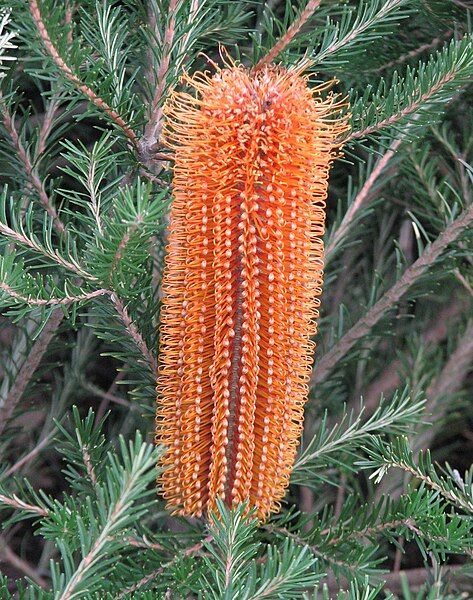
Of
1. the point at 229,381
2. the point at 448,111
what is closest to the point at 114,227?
the point at 229,381

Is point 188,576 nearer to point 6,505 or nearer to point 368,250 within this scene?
point 6,505

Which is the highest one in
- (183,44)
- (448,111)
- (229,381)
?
(448,111)

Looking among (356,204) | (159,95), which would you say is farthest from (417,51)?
(159,95)

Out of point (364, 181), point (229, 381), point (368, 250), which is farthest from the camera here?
point (368, 250)

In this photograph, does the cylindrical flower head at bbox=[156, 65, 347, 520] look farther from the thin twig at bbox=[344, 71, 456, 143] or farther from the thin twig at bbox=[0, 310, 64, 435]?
the thin twig at bbox=[0, 310, 64, 435]

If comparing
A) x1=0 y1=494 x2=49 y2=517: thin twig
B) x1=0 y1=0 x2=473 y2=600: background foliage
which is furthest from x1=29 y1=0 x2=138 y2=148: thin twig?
x1=0 y1=494 x2=49 y2=517: thin twig

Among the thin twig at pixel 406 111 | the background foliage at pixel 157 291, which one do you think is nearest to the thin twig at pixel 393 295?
the background foliage at pixel 157 291

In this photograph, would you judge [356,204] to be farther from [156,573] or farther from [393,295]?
[156,573]
